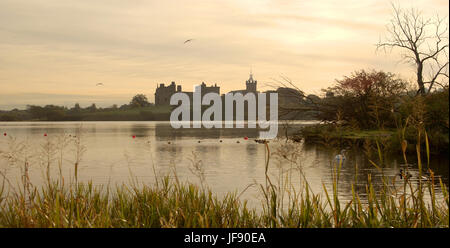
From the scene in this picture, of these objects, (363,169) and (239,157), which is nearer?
(363,169)

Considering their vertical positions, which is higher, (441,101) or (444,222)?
(441,101)

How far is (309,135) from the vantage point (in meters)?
34.2
